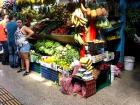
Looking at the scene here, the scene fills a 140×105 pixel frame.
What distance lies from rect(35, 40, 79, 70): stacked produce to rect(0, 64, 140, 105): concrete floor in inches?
27.8

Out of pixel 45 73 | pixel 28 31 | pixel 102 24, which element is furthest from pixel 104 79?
pixel 28 31

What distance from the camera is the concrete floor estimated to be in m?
6.04

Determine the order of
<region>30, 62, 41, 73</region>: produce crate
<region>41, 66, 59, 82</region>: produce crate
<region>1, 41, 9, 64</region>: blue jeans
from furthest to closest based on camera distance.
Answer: <region>1, 41, 9, 64</region>: blue jeans, <region>30, 62, 41, 73</region>: produce crate, <region>41, 66, 59, 82</region>: produce crate

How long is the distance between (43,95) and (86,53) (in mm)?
1508

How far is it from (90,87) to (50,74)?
64.8 inches

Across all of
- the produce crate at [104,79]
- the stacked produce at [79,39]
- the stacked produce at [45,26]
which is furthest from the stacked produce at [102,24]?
the stacked produce at [45,26]

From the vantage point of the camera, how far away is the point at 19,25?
834cm

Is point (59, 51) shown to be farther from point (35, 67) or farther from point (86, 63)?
point (86, 63)

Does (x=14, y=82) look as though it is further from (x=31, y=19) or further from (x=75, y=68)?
(x=31, y=19)

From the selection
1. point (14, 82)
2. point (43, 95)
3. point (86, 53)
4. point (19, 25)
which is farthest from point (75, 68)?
point (19, 25)

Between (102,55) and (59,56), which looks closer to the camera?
(102,55)

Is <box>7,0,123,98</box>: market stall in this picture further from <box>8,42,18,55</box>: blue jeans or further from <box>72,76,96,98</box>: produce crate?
<box>8,42,18,55</box>: blue jeans

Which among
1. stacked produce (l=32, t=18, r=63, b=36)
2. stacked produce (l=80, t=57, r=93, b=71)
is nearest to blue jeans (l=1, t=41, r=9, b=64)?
stacked produce (l=32, t=18, r=63, b=36)

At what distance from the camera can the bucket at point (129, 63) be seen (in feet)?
26.1
